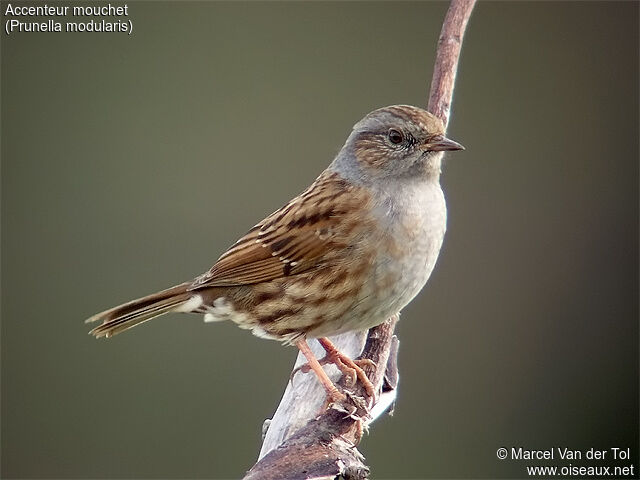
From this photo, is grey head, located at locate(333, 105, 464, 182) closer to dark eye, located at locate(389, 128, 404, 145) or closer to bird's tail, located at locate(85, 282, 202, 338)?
dark eye, located at locate(389, 128, 404, 145)

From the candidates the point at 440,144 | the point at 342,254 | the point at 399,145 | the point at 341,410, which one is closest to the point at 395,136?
the point at 399,145

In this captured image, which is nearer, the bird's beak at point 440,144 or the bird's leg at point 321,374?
the bird's leg at point 321,374

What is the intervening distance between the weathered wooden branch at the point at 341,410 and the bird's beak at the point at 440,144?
363 mm

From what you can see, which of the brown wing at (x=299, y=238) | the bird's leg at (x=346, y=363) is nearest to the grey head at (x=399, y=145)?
the brown wing at (x=299, y=238)

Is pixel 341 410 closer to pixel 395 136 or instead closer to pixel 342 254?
pixel 342 254

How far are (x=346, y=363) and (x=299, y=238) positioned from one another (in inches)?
23.7

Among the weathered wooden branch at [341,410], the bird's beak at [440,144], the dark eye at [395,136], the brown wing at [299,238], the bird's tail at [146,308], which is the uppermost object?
the dark eye at [395,136]

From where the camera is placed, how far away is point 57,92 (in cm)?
779

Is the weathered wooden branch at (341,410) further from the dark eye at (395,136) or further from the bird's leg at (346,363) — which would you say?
the dark eye at (395,136)

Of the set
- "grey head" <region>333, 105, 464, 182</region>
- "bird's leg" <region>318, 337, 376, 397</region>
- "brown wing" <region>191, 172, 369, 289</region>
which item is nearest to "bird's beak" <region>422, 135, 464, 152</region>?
"grey head" <region>333, 105, 464, 182</region>

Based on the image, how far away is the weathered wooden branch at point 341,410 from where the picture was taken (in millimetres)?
3496

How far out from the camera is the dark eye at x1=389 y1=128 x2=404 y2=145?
4.59m

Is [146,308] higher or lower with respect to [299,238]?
lower

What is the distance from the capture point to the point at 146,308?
476cm
